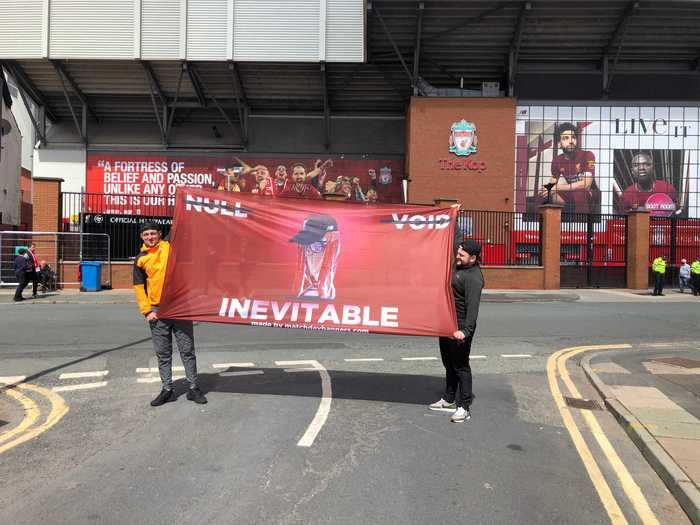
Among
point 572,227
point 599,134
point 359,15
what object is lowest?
point 572,227

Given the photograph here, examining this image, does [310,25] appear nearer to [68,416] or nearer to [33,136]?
[33,136]

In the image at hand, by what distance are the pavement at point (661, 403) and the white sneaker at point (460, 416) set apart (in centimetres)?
153

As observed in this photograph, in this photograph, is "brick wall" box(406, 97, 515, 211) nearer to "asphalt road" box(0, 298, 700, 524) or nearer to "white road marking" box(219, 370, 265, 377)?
"asphalt road" box(0, 298, 700, 524)

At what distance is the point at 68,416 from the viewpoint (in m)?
5.60

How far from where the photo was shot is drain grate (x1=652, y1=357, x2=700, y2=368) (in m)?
8.49

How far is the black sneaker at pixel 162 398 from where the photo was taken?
589 cm

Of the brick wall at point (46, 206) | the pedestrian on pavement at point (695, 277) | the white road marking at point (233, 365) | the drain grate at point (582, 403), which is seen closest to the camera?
the drain grate at point (582, 403)

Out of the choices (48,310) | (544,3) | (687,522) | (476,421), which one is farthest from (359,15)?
(687,522)

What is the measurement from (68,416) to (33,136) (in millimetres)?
35892

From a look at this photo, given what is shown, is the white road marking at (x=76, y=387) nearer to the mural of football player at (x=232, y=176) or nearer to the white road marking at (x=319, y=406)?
the white road marking at (x=319, y=406)

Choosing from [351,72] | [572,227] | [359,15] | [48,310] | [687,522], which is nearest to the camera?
[687,522]

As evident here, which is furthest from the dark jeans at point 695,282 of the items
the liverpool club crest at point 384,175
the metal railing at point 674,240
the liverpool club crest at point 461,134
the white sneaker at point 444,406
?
the white sneaker at point 444,406

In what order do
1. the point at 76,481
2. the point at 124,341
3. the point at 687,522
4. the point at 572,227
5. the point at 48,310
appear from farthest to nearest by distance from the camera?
the point at 572,227, the point at 48,310, the point at 124,341, the point at 76,481, the point at 687,522

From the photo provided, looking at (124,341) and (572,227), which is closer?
(124,341)
